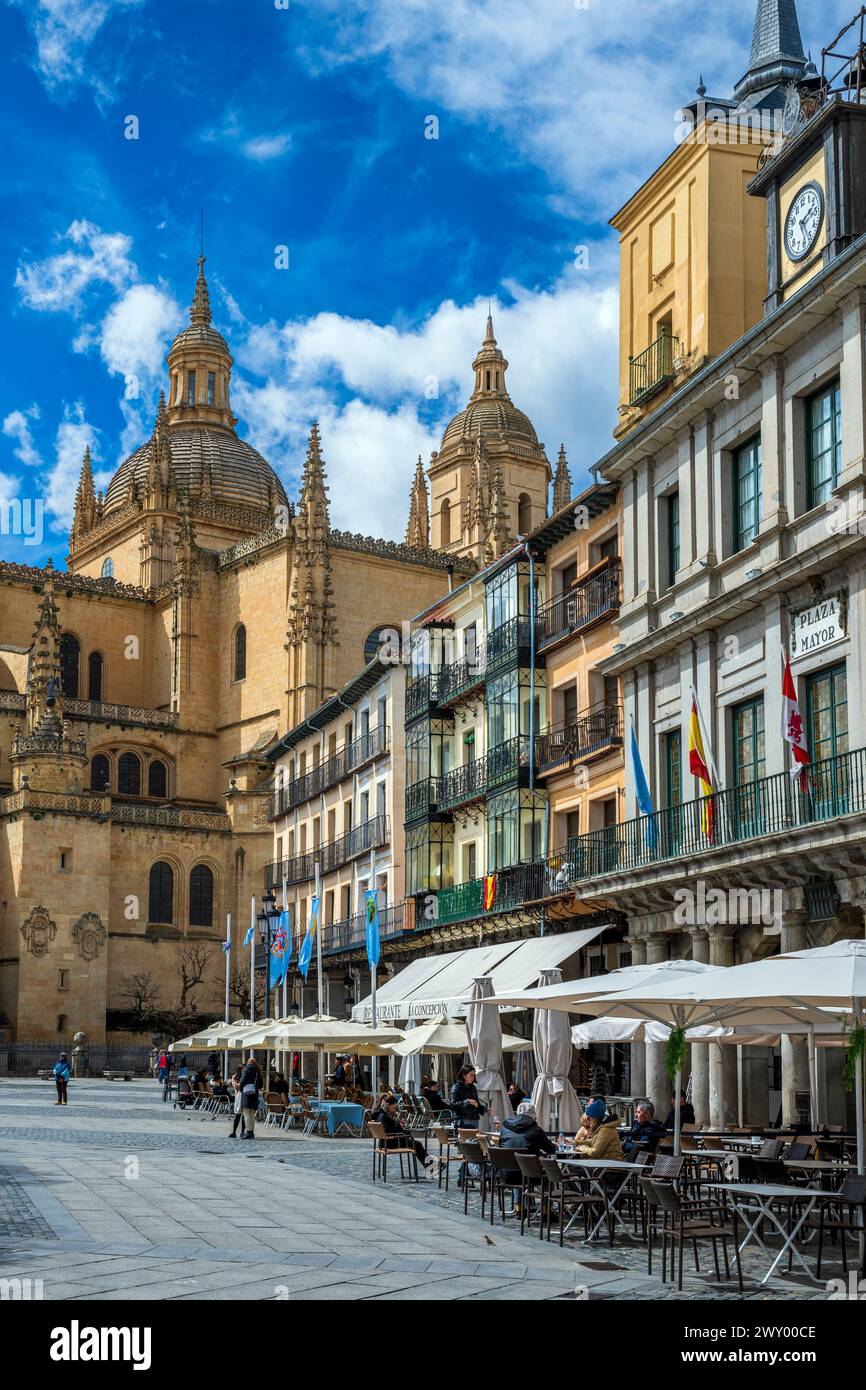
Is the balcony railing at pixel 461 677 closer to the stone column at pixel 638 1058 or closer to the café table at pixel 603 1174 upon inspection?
the stone column at pixel 638 1058

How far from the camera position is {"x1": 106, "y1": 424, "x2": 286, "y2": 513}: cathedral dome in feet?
265

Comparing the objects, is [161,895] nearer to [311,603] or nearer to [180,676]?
[180,676]

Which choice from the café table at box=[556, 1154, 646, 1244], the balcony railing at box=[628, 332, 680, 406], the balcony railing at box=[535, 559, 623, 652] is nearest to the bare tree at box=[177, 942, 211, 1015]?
the balcony railing at box=[535, 559, 623, 652]

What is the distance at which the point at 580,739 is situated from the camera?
31.9 meters

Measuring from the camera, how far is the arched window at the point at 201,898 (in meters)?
66.2

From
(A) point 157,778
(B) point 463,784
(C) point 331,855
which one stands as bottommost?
(C) point 331,855

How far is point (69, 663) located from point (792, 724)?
56.2 metres

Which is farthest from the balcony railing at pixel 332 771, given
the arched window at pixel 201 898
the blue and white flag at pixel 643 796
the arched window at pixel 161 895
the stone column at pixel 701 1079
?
the stone column at pixel 701 1079

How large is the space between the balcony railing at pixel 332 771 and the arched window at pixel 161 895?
17.2 feet

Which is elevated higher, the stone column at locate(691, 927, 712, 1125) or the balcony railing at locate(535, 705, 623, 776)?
the balcony railing at locate(535, 705, 623, 776)

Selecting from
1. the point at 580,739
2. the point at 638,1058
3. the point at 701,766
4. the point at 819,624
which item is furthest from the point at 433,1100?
the point at 819,624

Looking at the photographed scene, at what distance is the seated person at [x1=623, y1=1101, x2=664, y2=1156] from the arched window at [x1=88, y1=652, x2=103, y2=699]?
194ft

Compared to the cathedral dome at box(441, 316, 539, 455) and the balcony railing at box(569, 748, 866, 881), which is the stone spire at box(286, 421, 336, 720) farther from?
the balcony railing at box(569, 748, 866, 881)
